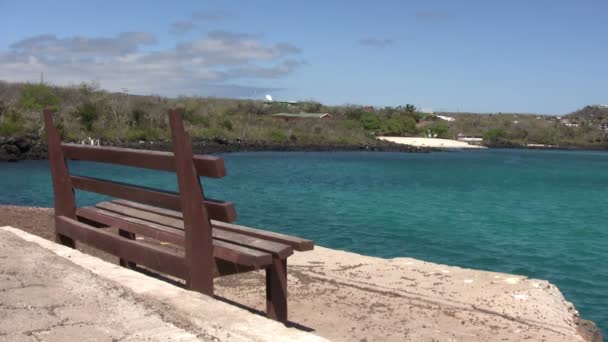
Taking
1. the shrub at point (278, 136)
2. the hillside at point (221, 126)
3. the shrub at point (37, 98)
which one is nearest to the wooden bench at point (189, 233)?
the hillside at point (221, 126)

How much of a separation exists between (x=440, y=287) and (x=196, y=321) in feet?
17.5

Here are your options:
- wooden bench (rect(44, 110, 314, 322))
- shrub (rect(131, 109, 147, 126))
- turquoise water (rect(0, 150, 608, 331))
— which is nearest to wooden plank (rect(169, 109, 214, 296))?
wooden bench (rect(44, 110, 314, 322))

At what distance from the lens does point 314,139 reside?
88.1 metres

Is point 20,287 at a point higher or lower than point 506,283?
higher

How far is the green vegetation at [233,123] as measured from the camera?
208 ft

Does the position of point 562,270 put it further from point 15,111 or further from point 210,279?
point 15,111

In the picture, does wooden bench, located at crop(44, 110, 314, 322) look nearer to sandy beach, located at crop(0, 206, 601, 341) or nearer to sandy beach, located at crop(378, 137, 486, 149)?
sandy beach, located at crop(0, 206, 601, 341)

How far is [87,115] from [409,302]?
63.4 meters

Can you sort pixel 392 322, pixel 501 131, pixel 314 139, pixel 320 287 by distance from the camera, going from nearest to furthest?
1. pixel 392 322
2. pixel 320 287
3. pixel 314 139
4. pixel 501 131

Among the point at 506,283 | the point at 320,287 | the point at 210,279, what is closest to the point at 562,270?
the point at 506,283

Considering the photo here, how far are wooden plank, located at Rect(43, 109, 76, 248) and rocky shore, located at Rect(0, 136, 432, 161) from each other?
4024cm

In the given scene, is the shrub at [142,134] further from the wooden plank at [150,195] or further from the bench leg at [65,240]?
the wooden plank at [150,195]

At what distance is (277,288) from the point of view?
495 cm

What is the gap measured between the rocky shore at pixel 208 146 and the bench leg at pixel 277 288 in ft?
140
